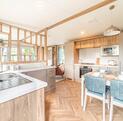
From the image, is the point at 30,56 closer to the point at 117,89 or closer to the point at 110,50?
the point at 110,50

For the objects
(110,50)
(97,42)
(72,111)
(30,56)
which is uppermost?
(97,42)

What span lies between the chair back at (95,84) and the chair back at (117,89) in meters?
0.20

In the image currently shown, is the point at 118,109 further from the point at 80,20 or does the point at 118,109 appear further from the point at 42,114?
the point at 80,20

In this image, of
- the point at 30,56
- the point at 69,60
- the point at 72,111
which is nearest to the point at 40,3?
the point at 72,111

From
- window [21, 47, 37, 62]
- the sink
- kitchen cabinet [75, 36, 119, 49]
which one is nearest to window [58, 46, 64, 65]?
kitchen cabinet [75, 36, 119, 49]

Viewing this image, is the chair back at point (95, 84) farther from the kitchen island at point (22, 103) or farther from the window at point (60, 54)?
the window at point (60, 54)

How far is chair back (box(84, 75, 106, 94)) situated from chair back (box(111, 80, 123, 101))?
20 centimetres

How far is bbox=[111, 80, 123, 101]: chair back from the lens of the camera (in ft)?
6.10

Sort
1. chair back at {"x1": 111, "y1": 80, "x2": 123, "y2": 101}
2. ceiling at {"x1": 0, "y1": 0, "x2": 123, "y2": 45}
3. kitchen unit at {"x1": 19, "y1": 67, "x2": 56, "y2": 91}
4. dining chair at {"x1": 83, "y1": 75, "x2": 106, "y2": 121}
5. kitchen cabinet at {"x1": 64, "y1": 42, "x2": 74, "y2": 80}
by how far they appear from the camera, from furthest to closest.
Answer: kitchen cabinet at {"x1": 64, "y1": 42, "x2": 74, "y2": 80} → kitchen unit at {"x1": 19, "y1": 67, "x2": 56, "y2": 91} → ceiling at {"x1": 0, "y1": 0, "x2": 123, "y2": 45} → dining chair at {"x1": 83, "y1": 75, "x2": 106, "y2": 121} → chair back at {"x1": 111, "y1": 80, "x2": 123, "y2": 101}

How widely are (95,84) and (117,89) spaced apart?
442 millimetres

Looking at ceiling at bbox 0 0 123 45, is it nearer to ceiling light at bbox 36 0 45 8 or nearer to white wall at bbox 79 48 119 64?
ceiling light at bbox 36 0 45 8

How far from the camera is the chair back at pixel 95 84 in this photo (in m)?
2.16

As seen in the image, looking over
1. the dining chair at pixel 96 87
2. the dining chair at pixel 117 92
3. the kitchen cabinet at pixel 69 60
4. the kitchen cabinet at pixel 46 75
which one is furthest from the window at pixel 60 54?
the dining chair at pixel 117 92

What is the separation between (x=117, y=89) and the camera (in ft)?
6.26
